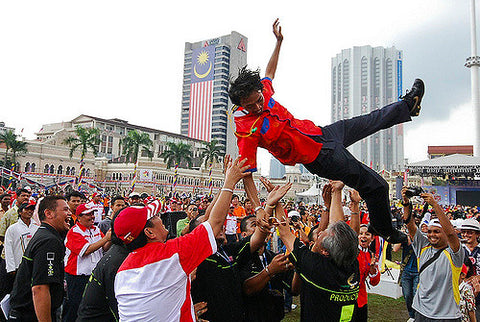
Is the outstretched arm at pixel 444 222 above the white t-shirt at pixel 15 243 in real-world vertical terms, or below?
above

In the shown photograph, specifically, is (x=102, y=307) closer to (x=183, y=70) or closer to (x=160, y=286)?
(x=160, y=286)

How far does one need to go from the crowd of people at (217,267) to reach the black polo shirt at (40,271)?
1cm

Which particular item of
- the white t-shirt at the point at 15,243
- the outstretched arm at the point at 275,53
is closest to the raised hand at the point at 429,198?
the outstretched arm at the point at 275,53

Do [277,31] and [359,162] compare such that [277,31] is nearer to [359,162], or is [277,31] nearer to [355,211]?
[359,162]

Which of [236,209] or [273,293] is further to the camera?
[236,209]

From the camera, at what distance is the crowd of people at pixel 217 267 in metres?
2.35

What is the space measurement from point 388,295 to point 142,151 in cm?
5139

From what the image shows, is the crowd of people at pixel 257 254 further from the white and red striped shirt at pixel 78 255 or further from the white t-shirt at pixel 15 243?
the white and red striped shirt at pixel 78 255

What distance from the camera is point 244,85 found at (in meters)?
2.93

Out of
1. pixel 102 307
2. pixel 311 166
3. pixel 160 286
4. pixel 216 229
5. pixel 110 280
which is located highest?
pixel 311 166

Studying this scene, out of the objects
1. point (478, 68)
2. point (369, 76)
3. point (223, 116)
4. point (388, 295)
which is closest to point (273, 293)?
point (388, 295)

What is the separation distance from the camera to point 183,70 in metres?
113

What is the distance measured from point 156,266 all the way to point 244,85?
164cm

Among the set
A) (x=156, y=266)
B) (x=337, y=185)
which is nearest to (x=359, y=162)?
(x=337, y=185)
